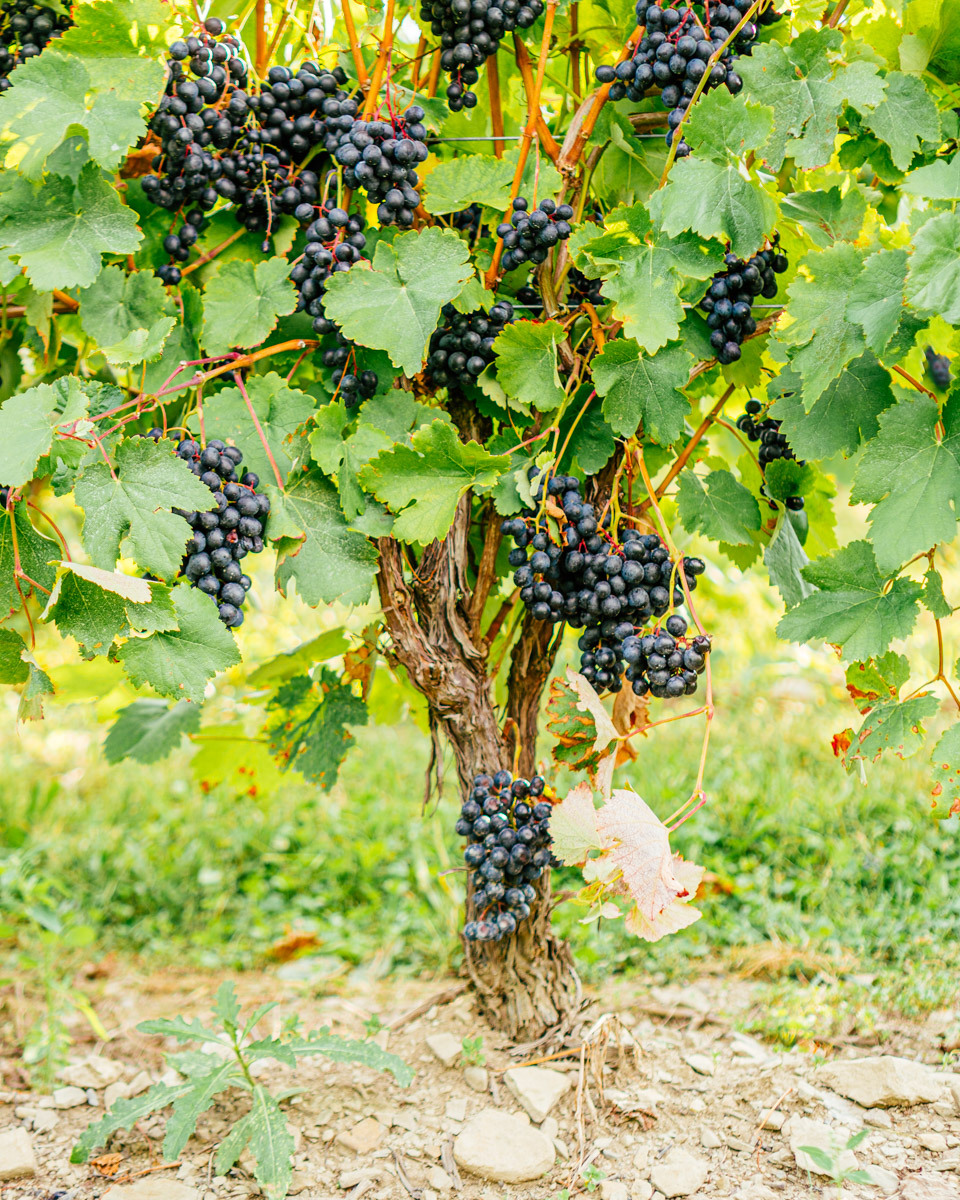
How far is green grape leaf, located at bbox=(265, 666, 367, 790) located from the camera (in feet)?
6.69

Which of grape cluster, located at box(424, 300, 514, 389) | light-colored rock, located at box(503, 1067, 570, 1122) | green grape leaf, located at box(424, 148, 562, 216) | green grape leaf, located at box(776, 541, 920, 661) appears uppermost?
green grape leaf, located at box(424, 148, 562, 216)

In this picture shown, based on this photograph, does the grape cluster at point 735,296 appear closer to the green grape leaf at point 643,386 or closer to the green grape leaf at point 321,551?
the green grape leaf at point 643,386

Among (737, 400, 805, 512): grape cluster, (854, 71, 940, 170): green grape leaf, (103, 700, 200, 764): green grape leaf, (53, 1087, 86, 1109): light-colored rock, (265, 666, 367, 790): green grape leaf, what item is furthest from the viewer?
(103, 700, 200, 764): green grape leaf

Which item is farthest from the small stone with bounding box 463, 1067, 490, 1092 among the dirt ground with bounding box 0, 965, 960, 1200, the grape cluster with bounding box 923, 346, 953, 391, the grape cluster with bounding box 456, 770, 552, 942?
the grape cluster with bounding box 923, 346, 953, 391

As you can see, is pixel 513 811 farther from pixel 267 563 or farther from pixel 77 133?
pixel 267 563

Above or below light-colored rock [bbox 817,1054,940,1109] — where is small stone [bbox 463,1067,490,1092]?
below

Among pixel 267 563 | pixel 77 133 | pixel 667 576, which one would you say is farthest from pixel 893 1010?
pixel 267 563

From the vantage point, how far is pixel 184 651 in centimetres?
135

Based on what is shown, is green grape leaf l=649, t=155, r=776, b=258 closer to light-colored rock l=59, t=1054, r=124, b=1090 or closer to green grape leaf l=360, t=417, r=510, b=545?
green grape leaf l=360, t=417, r=510, b=545

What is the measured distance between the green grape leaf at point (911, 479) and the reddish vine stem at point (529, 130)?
2.14 feet

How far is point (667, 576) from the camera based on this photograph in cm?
150

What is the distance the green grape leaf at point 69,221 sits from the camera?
1492 millimetres

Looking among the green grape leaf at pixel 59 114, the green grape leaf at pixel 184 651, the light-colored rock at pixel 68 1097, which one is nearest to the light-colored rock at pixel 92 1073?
the light-colored rock at pixel 68 1097

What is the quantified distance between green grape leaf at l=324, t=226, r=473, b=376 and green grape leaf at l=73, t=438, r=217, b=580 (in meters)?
0.34
